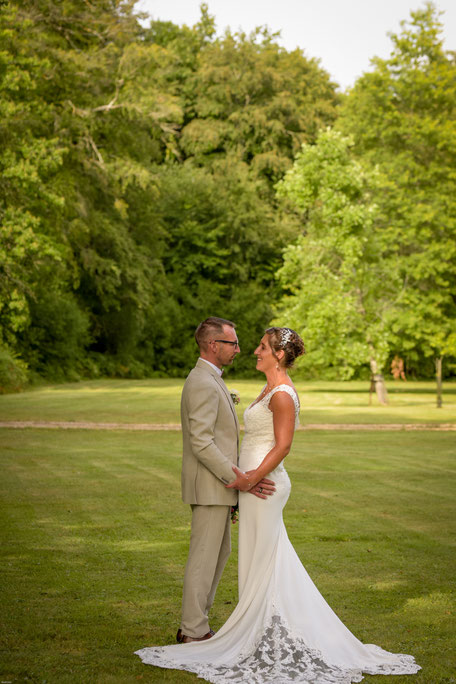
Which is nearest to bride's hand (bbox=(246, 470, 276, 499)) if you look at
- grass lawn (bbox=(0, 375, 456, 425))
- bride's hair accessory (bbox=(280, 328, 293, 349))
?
bride's hair accessory (bbox=(280, 328, 293, 349))

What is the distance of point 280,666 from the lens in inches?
190

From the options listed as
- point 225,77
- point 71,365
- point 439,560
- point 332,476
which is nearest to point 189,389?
point 439,560

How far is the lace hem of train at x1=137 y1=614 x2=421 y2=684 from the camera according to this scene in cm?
474

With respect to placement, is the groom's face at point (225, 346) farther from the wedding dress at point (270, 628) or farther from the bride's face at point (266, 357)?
the wedding dress at point (270, 628)

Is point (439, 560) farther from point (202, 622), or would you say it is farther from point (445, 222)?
point (445, 222)

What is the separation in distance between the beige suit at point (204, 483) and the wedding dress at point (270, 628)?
0.43ft

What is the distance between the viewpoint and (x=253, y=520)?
5207mm

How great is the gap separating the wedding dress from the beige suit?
5.1 inches

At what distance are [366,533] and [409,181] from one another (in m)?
30.9

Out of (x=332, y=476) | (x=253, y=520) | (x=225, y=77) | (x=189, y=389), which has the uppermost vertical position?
(x=225, y=77)

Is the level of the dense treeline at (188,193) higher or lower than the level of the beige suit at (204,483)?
higher

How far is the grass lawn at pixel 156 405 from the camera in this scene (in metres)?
24.3

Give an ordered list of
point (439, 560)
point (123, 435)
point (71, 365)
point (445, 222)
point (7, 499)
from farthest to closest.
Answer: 1. point (71, 365)
2. point (445, 222)
3. point (123, 435)
4. point (7, 499)
5. point (439, 560)

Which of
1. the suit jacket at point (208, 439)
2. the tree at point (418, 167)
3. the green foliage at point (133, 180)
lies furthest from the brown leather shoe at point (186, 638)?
the tree at point (418, 167)
